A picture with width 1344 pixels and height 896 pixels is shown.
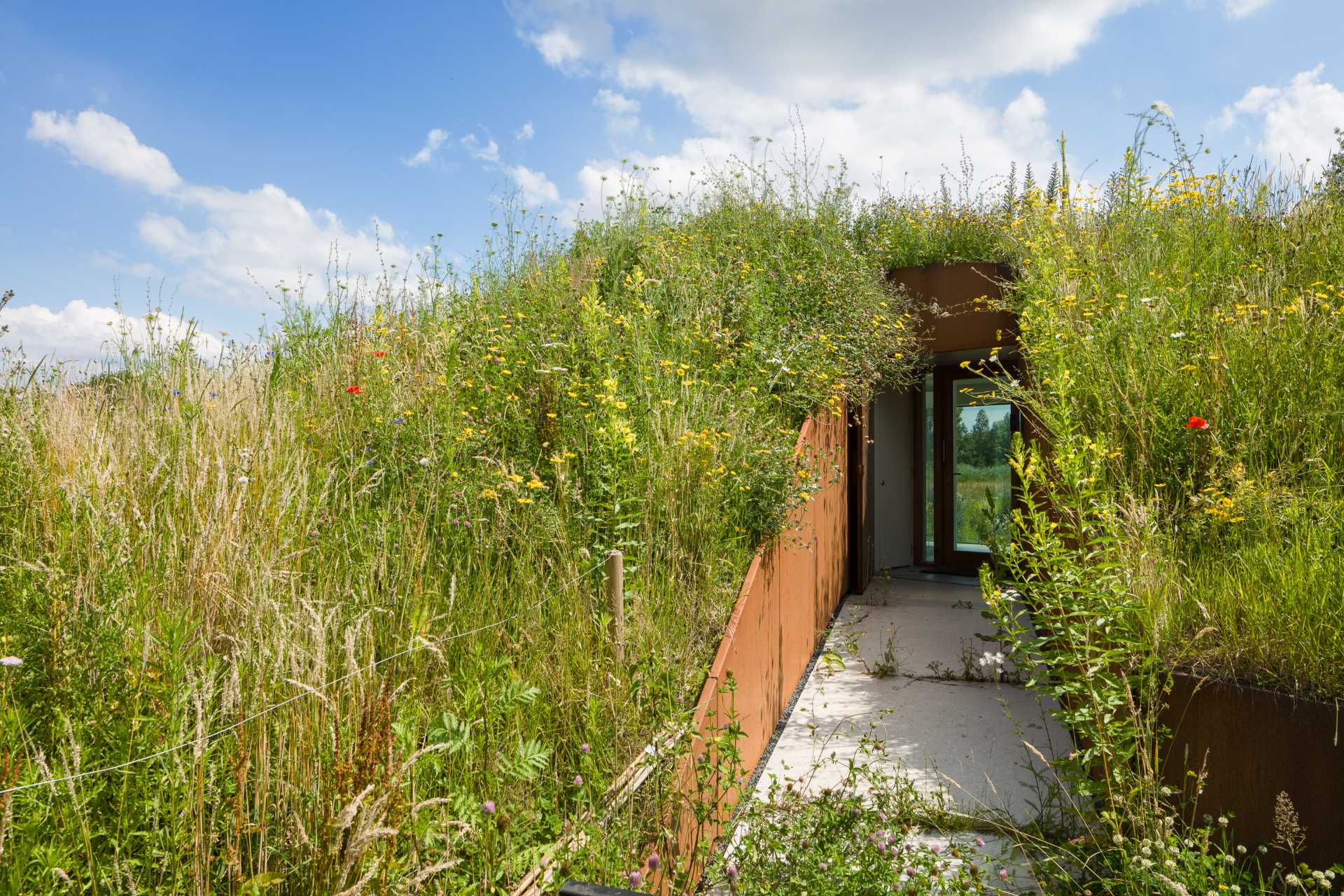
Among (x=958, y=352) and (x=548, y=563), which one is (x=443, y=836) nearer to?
(x=548, y=563)

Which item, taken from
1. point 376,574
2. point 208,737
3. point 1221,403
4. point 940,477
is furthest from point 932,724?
point 940,477

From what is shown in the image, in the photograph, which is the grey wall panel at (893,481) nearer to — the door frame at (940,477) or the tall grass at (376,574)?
the door frame at (940,477)

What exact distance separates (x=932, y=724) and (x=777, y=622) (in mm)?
1060

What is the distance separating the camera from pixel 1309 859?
242 cm

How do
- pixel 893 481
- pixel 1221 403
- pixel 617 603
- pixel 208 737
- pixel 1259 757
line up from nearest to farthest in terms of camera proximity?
pixel 208 737
pixel 1259 757
pixel 617 603
pixel 1221 403
pixel 893 481

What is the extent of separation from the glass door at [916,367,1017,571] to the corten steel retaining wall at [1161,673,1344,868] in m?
6.29

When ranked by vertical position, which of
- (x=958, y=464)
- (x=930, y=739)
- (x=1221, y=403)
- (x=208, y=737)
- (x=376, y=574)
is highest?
(x=1221, y=403)

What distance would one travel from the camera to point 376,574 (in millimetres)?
2723

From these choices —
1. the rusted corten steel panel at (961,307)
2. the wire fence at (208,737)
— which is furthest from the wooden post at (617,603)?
the rusted corten steel panel at (961,307)

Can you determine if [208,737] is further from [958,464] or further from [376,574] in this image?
[958,464]

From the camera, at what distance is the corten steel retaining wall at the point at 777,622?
3036mm

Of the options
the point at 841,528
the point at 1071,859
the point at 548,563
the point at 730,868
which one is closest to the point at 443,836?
the point at 730,868

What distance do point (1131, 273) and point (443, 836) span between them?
216 inches

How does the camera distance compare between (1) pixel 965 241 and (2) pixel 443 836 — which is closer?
(2) pixel 443 836
